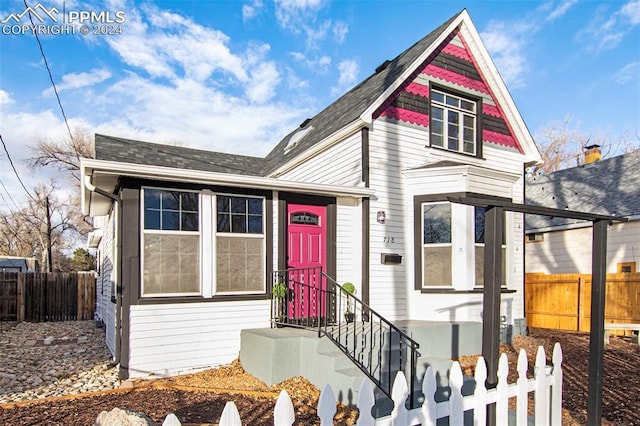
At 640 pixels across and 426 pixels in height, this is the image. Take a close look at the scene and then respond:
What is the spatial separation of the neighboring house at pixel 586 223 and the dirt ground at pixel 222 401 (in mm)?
6632

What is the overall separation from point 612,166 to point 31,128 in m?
30.3

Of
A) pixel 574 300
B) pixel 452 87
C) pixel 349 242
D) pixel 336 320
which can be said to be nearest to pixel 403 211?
pixel 349 242

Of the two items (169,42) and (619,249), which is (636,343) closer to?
(619,249)

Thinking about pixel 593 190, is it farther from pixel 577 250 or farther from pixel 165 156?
pixel 165 156

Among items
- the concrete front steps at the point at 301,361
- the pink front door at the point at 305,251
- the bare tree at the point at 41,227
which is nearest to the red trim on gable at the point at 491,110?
the pink front door at the point at 305,251

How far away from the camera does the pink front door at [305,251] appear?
294 inches

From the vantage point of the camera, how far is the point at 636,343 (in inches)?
372

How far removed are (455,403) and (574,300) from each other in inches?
408

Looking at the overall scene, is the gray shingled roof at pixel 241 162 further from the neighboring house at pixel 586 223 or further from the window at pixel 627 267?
the window at pixel 627 267

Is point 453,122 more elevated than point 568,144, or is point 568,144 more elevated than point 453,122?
point 568,144

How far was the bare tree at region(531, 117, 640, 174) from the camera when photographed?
27.1 m

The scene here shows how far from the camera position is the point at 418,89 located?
350 inches

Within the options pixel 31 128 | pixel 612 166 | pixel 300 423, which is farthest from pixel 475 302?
pixel 31 128

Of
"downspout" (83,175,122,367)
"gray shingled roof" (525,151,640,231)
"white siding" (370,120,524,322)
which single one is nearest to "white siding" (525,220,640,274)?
"gray shingled roof" (525,151,640,231)
